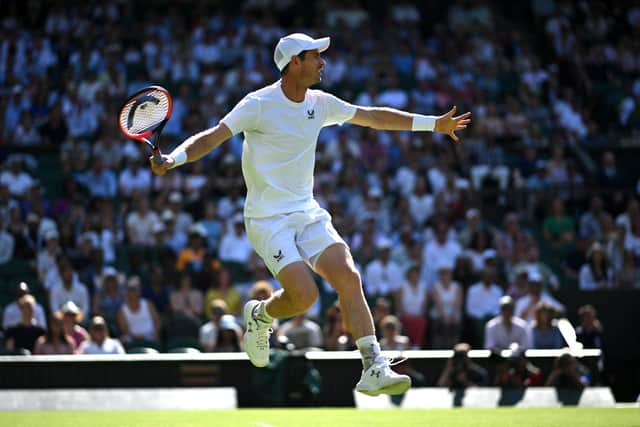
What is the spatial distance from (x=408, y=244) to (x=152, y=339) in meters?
3.85

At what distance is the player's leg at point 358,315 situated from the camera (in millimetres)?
7062

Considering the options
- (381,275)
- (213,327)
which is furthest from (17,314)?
(381,275)

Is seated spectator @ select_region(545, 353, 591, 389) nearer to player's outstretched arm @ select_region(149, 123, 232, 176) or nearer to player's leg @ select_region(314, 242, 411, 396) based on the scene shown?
player's leg @ select_region(314, 242, 411, 396)

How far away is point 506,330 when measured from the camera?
12828 mm

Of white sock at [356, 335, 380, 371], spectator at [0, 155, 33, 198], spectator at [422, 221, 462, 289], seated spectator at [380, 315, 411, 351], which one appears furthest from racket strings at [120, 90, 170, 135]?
spectator at [0, 155, 33, 198]

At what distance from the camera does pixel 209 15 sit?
863 inches

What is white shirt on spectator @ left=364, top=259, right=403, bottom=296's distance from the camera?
1488cm

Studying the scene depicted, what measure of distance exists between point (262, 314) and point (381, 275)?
706 cm

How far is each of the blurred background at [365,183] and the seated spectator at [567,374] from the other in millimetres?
21

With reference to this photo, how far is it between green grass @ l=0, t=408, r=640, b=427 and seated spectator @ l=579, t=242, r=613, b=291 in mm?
6218

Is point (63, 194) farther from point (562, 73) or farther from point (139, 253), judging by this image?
point (562, 73)

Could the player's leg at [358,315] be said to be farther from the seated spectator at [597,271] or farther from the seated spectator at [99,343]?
the seated spectator at [597,271]

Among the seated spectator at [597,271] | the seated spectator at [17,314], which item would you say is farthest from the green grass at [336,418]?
the seated spectator at [597,271]

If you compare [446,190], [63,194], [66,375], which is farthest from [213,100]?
[66,375]
